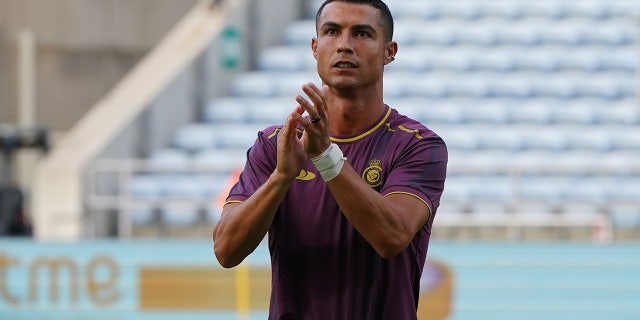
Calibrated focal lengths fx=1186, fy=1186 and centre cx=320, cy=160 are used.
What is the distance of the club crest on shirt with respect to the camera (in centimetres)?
328

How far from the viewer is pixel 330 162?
2.97m

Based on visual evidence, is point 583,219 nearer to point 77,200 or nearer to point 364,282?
point 77,200

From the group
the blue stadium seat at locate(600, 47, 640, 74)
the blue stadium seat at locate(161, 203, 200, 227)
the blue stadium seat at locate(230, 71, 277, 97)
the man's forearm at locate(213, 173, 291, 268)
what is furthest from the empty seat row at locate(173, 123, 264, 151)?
the man's forearm at locate(213, 173, 291, 268)

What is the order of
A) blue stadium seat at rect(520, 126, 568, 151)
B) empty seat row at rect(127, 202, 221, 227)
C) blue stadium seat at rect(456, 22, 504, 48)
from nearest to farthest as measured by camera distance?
empty seat row at rect(127, 202, 221, 227), blue stadium seat at rect(520, 126, 568, 151), blue stadium seat at rect(456, 22, 504, 48)

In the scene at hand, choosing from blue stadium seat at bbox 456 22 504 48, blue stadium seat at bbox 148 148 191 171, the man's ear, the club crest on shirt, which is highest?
blue stadium seat at bbox 456 22 504 48

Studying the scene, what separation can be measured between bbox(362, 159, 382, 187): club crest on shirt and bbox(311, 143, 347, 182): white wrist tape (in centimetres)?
30

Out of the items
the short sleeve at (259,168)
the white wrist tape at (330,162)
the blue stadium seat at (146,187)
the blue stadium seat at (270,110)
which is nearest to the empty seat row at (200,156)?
the blue stadium seat at (146,187)

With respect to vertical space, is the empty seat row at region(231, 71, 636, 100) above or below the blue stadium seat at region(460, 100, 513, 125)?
above

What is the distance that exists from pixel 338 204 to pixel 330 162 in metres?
0.18

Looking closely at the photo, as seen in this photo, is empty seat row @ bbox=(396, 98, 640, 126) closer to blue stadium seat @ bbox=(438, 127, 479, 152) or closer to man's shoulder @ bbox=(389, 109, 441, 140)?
blue stadium seat @ bbox=(438, 127, 479, 152)

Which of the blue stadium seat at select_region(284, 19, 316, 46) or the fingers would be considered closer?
the fingers

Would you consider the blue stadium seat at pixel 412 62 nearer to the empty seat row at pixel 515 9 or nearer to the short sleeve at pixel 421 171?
the empty seat row at pixel 515 9

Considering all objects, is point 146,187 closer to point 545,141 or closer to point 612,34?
point 545,141

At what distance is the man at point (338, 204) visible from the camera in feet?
10.5
